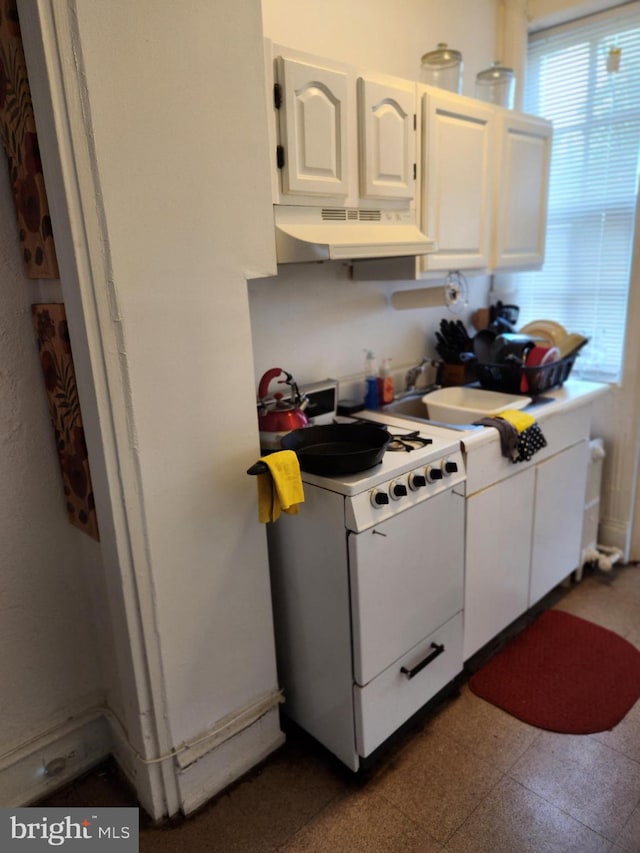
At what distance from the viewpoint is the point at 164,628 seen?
5.07ft

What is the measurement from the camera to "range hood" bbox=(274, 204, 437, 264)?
166cm

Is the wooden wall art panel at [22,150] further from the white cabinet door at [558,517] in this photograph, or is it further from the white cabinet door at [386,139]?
the white cabinet door at [558,517]

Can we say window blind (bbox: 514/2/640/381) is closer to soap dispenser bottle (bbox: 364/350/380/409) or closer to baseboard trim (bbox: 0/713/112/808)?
soap dispenser bottle (bbox: 364/350/380/409)

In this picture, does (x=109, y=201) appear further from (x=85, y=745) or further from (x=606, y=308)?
(x=606, y=308)

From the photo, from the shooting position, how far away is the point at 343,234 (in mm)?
1820

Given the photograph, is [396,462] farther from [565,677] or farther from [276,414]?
[565,677]

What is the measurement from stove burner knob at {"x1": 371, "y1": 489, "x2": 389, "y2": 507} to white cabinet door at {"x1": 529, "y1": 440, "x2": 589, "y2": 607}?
3.15ft

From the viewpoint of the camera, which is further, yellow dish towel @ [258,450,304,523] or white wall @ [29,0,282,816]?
yellow dish towel @ [258,450,304,523]

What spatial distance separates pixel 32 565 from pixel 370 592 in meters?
1.01

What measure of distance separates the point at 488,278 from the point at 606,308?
2.03 ft

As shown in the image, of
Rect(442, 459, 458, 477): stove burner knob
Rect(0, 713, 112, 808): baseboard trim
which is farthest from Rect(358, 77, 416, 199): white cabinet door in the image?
Rect(0, 713, 112, 808): baseboard trim

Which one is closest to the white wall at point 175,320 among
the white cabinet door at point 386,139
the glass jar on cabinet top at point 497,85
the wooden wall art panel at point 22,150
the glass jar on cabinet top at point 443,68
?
the wooden wall art panel at point 22,150

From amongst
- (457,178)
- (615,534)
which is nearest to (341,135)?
(457,178)

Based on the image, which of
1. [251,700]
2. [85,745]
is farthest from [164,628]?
[85,745]
